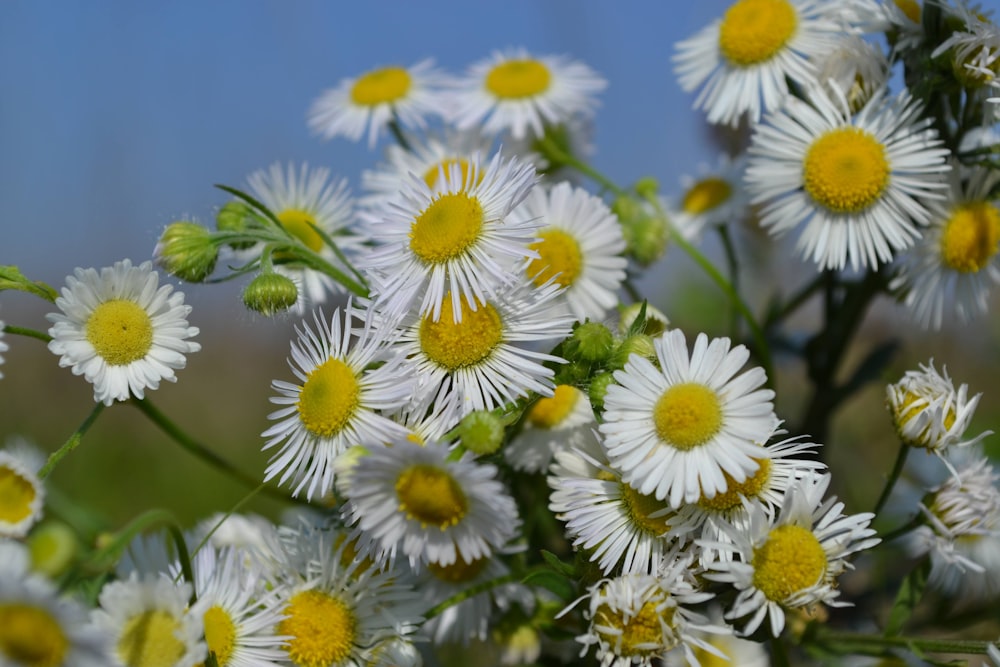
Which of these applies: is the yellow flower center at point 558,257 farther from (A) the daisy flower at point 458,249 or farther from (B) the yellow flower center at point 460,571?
(B) the yellow flower center at point 460,571

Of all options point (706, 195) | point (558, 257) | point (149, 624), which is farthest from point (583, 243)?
point (149, 624)

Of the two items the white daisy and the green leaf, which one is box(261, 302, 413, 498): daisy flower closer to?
the white daisy

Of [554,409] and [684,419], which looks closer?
[684,419]

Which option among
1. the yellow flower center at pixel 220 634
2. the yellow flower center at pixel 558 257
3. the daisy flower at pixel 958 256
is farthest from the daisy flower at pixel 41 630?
the daisy flower at pixel 958 256

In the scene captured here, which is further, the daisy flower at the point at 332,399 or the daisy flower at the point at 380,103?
the daisy flower at the point at 380,103

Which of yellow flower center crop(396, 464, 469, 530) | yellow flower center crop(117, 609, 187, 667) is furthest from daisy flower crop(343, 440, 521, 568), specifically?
yellow flower center crop(117, 609, 187, 667)

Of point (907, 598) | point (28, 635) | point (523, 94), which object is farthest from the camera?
point (523, 94)

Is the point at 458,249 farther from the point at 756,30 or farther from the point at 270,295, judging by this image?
the point at 756,30
